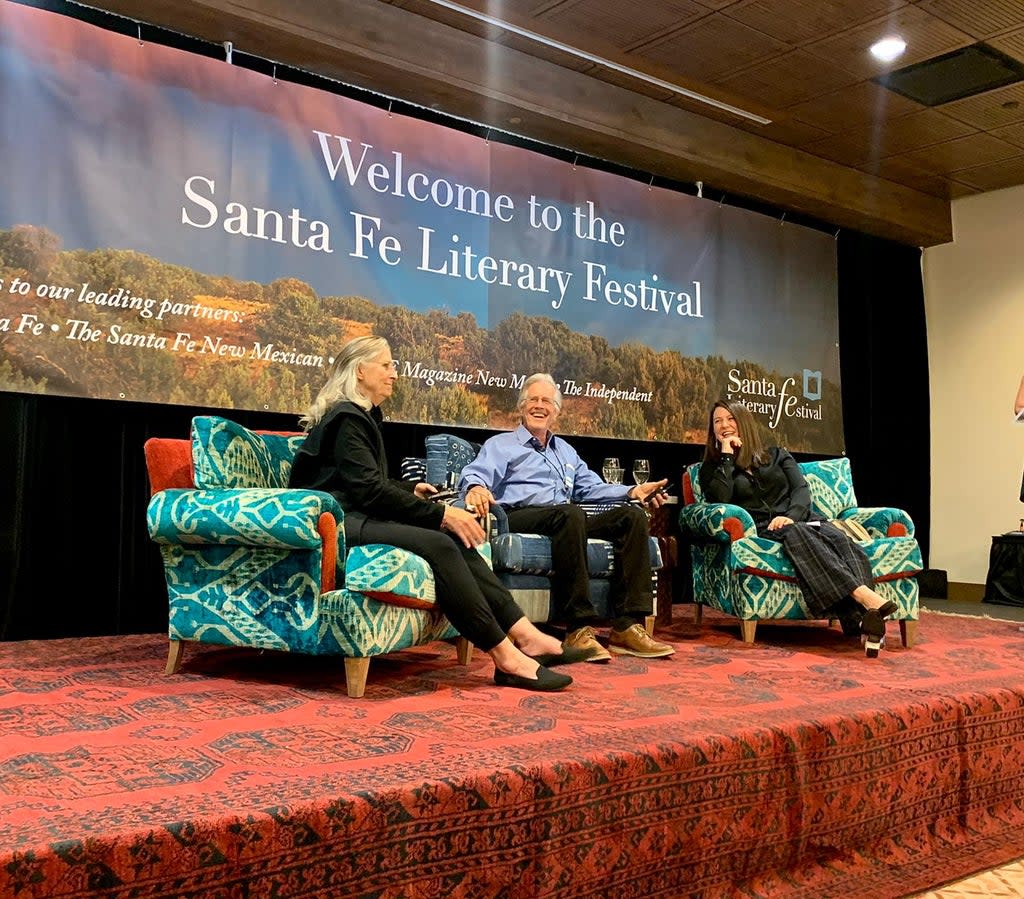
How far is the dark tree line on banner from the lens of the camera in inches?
138

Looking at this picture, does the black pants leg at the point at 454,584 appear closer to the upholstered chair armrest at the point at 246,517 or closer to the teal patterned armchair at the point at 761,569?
the upholstered chair armrest at the point at 246,517

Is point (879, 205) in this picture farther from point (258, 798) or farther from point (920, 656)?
point (258, 798)

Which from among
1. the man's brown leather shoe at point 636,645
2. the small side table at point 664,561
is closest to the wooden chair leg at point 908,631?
the small side table at point 664,561

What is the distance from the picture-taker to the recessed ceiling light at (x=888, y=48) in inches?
181

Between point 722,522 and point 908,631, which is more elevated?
point 722,522

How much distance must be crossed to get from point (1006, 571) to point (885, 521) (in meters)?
2.51

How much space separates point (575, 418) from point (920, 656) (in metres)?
2.11

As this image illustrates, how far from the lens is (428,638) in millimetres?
2875

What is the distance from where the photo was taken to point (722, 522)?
12.8 ft

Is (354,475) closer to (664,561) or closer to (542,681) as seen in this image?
(542,681)

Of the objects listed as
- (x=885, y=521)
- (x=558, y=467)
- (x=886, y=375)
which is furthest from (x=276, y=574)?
(x=886, y=375)

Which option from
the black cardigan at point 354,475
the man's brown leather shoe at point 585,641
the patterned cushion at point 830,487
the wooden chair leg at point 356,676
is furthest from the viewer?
the patterned cushion at point 830,487

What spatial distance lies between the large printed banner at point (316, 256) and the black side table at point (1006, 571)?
1.84m

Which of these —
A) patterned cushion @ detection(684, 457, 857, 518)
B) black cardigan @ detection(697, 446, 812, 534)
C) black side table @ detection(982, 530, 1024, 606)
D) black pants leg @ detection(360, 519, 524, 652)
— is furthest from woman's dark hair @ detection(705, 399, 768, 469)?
black side table @ detection(982, 530, 1024, 606)
